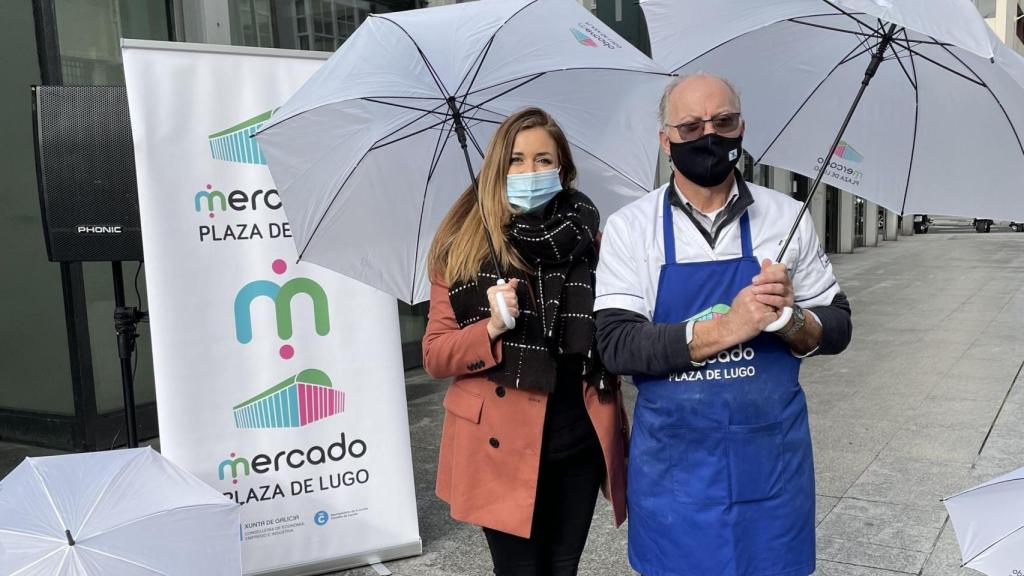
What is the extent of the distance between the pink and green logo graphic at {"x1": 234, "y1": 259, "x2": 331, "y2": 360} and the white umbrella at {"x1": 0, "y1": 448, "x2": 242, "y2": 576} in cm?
90

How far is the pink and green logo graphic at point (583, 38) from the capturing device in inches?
92.5

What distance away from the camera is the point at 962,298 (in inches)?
435

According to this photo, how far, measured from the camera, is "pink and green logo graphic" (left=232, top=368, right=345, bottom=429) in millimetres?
3377

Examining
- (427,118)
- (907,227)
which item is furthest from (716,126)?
(907,227)

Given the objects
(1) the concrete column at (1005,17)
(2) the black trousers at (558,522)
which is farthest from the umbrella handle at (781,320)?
(1) the concrete column at (1005,17)

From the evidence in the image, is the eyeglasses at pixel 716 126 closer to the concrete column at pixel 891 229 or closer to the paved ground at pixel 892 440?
the paved ground at pixel 892 440

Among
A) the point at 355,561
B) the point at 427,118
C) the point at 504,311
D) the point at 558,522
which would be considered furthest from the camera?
the point at 355,561

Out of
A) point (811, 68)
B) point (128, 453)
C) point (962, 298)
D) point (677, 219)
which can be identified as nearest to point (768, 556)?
point (677, 219)

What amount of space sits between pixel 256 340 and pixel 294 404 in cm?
31

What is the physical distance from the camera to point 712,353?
1.72 m

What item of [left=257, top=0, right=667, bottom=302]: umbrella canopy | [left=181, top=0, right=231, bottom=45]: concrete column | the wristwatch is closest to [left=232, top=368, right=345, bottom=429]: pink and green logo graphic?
[left=257, top=0, right=667, bottom=302]: umbrella canopy

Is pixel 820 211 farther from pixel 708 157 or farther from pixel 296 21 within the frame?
pixel 708 157

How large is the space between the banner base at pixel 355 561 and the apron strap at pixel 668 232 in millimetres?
2307

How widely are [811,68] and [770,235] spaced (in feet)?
2.39
